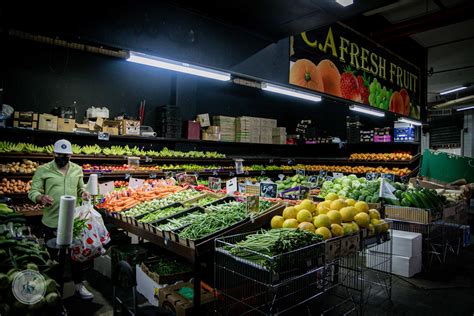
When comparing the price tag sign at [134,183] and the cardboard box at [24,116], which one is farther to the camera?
the cardboard box at [24,116]

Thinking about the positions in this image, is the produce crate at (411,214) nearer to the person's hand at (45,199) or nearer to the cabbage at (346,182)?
the cabbage at (346,182)

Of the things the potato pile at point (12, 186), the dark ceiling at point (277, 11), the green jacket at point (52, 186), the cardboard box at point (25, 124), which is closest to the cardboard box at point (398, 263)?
the dark ceiling at point (277, 11)

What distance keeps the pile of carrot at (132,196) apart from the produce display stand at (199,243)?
491 millimetres

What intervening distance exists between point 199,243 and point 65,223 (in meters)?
1.27

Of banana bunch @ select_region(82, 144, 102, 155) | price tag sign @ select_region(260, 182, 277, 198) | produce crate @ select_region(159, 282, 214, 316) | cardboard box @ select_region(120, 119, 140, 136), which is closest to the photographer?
produce crate @ select_region(159, 282, 214, 316)

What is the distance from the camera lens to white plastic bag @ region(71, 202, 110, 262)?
3746 millimetres

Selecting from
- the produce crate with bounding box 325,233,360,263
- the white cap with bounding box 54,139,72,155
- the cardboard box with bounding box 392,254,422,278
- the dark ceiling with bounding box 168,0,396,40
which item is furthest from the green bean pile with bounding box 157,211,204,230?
the cardboard box with bounding box 392,254,422,278

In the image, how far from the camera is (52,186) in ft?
13.4

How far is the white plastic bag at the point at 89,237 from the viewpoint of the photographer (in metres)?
3.75

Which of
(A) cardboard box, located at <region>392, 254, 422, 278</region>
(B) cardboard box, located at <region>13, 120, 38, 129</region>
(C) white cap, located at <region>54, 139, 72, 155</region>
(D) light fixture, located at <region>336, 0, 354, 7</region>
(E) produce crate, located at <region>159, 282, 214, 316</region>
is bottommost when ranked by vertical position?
(A) cardboard box, located at <region>392, 254, 422, 278</region>

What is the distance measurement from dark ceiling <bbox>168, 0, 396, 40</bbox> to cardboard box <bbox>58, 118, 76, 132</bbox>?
3662mm

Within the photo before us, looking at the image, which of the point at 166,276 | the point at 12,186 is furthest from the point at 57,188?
the point at 12,186

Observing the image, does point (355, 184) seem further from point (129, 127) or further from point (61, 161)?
point (129, 127)

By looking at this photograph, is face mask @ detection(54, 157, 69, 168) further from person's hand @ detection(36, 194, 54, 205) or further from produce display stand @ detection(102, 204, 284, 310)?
produce display stand @ detection(102, 204, 284, 310)
